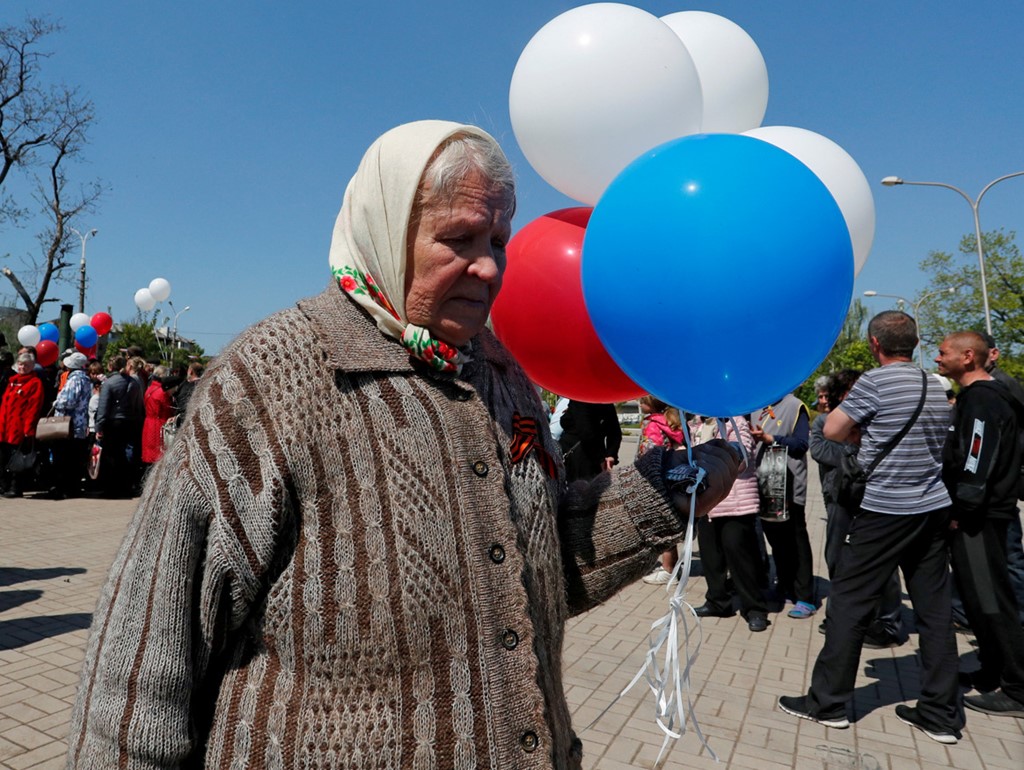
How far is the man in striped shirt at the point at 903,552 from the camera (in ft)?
12.0

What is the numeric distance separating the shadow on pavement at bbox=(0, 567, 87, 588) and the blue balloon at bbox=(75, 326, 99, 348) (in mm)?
7313

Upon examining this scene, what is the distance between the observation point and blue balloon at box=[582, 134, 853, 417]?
1.58 metres

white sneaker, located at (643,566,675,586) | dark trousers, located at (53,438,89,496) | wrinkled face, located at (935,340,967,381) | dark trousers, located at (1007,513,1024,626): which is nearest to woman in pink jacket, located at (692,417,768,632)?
white sneaker, located at (643,566,675,586)

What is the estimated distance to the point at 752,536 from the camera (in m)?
5.27

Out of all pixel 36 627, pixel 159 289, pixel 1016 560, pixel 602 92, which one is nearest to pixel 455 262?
pixel 602 92

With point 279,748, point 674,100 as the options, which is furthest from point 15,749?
point 674,100

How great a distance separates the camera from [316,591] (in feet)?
3.95

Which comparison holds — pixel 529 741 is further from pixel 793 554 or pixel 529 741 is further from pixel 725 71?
pixel 793 554

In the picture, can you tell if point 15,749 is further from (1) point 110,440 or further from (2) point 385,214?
(1) point 110,440

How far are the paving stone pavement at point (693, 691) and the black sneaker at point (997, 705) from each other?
0.06m

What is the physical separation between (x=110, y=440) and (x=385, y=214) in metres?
10.0

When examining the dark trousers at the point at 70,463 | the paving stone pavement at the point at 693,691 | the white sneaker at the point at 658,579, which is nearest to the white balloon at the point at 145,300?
the dark trousers at the point at 70,463

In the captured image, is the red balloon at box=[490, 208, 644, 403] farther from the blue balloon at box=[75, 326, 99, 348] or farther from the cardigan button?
the blue balloon at box=[75, 326, 99, 348]

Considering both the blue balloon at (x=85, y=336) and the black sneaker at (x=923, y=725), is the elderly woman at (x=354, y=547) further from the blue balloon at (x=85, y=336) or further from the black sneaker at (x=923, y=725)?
the blue balloon at (x=85, y=336)
